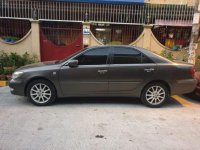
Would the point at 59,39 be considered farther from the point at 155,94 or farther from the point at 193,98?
the point at 193,98

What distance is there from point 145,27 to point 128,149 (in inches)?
294

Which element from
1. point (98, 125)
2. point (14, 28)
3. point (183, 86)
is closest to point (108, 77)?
point (98, 125)

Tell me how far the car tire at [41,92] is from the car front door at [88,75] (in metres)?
0.31

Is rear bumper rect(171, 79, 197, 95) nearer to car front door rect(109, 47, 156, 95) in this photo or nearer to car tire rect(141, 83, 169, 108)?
car tire rect(141, 83, 169, 108)

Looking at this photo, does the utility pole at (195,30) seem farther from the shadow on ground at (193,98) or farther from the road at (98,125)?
the road at (98,125)

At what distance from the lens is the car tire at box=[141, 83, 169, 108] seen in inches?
218

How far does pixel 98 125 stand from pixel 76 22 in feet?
22.2

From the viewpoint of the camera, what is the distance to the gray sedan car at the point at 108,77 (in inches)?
212

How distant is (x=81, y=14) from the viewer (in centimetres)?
1005

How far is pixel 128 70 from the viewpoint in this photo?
544 cm

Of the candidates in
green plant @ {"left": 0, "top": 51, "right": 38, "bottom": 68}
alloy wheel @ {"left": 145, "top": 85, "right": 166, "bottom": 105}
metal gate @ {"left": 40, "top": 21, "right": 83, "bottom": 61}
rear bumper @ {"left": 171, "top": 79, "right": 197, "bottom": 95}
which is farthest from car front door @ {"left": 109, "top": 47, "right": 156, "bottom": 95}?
green plant @ {"left": 0, "top": 51, "right": 38, "bottom": 68}

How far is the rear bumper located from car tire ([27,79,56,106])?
3.02 meters

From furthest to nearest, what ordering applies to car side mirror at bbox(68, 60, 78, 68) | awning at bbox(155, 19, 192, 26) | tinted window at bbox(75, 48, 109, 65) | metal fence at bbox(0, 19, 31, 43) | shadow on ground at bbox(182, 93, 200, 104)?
metal fence at bbox(0, 19, 31, 43) → awning at bbox(155, 19, 192, 26) → shadow on ground at bbox(182, 93, 200, 104) → tinted window at bbox(75, 48, 109, 65) → car side mirror at bbox(68, 60, 78, 68)

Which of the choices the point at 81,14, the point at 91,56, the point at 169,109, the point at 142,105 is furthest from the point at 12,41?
the point at 169,109
